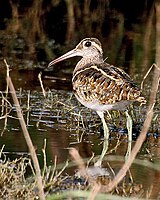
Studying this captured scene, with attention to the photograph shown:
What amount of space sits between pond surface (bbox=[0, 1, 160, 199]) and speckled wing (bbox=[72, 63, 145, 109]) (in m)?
0.20

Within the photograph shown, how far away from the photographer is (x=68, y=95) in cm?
715

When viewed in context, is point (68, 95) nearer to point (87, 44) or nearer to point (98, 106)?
point (87, 44)

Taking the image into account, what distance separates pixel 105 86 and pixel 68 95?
1.65 meters

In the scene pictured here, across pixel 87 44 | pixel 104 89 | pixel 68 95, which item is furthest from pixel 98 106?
pixel 68 95

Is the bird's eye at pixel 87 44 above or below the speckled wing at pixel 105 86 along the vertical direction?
above

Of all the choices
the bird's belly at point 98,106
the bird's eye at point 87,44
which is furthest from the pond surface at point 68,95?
the bird's eye at point 87,44

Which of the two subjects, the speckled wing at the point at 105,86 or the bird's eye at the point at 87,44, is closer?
the speckled wing at the point at 105,86

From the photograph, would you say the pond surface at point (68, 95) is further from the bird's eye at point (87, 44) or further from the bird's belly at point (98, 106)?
the bird's eye at point (87, 44)

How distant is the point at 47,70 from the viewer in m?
8.16

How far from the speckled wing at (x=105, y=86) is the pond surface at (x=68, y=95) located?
8.1 inches

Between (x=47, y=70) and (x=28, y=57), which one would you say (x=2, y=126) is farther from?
(x=28, y=57)

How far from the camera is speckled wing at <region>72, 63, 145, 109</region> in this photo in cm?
540

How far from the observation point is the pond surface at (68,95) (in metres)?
5.22

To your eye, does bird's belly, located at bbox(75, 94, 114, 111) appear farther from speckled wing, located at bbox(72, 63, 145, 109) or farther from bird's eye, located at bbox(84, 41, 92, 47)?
bird's eye, located at bbox(84, 41, 92, 47)
